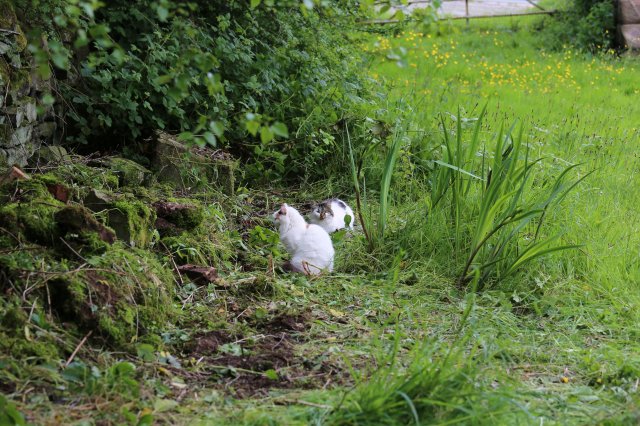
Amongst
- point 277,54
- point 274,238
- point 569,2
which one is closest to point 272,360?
point 274,238

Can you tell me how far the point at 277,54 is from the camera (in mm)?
6812

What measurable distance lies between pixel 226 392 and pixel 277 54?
395 cm

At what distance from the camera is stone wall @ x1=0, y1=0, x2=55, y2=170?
507 cm

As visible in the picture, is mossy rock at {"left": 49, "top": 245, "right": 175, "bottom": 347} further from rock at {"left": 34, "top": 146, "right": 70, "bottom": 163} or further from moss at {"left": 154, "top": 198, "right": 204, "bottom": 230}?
rock at {"left": 34, "top": 146, "right": 70, "bottom": 163}

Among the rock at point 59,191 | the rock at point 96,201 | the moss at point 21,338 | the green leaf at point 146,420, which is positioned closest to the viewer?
the green leaf at point 146,420

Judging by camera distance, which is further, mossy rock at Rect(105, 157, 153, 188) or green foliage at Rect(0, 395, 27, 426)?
mossy rock at Rect(105, 157, 153, 188)

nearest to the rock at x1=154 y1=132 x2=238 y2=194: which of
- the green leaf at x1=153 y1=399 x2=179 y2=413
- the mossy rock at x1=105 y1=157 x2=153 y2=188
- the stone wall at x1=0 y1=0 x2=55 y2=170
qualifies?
the mossy rock at x1=105 y1=157 x2=153 y2=188

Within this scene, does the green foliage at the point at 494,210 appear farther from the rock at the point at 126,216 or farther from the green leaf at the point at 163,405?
the green leaf at the point at 163,405

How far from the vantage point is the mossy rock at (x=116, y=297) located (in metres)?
3.71

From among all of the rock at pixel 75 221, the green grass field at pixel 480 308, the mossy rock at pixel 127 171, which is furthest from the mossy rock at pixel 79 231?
the mossy rock at pixel 127 171

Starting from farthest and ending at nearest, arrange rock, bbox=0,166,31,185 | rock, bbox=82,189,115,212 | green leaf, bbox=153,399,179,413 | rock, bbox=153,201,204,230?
rock, bbox=153,201,204,230
rock, bbox=82,189,115,212
rock, bbox=0,166,31,185
green leaf, bbox=153,399,179,413

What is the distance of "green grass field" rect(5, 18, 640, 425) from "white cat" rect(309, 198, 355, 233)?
0.24 m

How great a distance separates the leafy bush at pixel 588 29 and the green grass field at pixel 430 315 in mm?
6055

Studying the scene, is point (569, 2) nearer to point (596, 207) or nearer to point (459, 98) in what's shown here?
point (459, 98)
